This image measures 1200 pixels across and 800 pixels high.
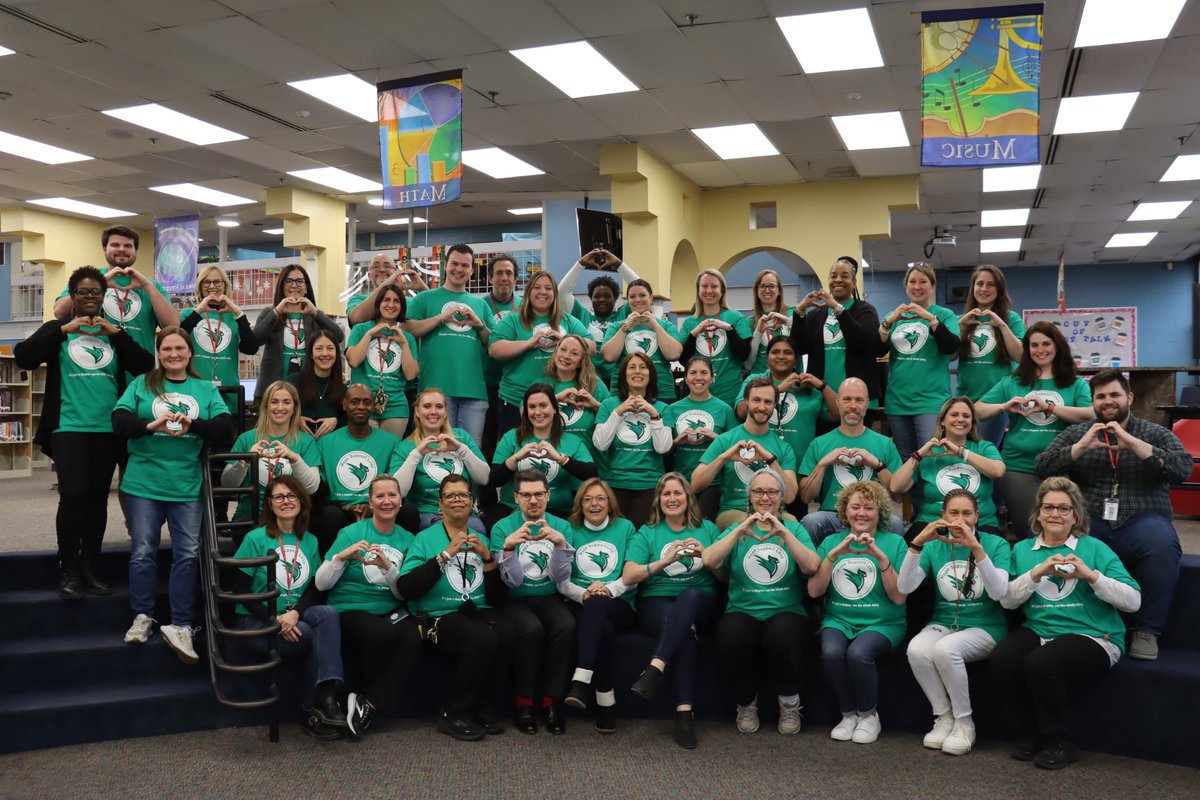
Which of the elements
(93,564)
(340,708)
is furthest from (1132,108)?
(93,564)

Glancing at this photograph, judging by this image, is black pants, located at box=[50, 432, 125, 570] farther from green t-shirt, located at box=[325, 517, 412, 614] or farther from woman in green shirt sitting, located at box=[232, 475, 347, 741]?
green t-shirt, located at box=[325, 517, 412, 614]

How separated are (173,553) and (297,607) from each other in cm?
59

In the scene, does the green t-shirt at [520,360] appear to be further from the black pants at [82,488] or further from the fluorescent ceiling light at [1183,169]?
the fluorescent ceiling light at [1183,169]

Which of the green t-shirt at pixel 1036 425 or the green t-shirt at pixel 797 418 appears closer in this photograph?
the green t-shirt at pixel 1036 425

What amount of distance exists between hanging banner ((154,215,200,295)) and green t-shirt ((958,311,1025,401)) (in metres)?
9.17

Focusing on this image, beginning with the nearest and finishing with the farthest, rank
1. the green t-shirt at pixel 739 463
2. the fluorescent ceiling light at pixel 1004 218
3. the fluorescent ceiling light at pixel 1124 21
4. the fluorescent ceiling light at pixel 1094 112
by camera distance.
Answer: the green t-shirt at pixel 739 463 → the fluorescent ceiling light at pixel 1124 21 → the fluorescent ceiling light at pixel 1094 112 → the fluorescent ceiling light at pixel 1004 218

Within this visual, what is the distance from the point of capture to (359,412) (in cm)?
462

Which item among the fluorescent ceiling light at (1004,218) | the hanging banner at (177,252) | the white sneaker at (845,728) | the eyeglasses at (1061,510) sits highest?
the fluorescent ceiling light at (1004,218)

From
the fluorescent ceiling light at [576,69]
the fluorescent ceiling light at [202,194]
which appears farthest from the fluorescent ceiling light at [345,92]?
the fluorescent ceiling light at [202,194]

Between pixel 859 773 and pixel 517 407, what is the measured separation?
9.21 feet

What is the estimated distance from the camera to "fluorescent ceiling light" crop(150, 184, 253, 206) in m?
11.1

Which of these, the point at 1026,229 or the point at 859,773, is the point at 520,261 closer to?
the point at 1026,229

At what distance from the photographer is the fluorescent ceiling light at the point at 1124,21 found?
6.02 metres

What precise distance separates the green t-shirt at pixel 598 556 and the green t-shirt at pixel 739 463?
23.6 inches
